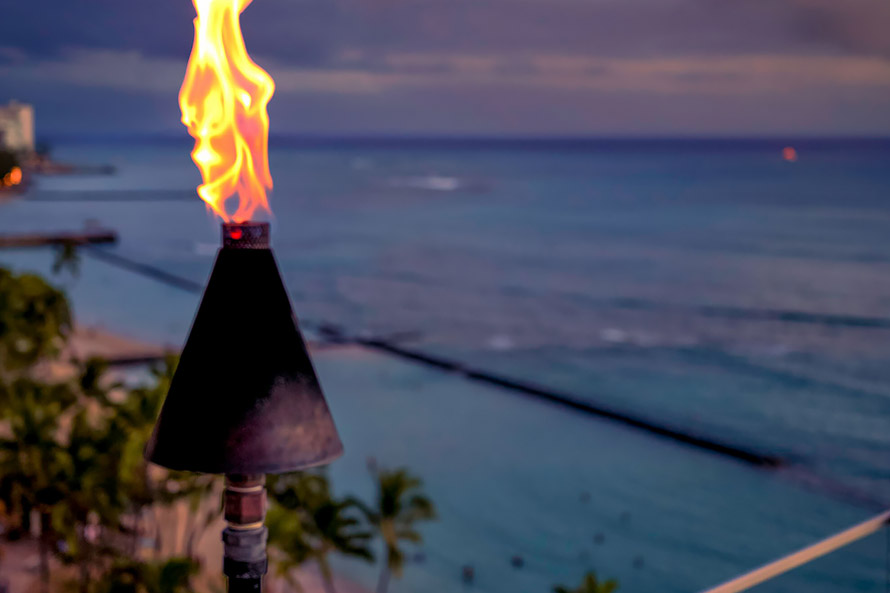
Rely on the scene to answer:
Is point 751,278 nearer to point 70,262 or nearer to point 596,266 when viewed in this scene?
point 596,266

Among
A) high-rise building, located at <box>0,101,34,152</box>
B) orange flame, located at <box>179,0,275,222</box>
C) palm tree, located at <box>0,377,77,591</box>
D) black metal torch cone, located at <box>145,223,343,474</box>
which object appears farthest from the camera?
high-rise building, located at <box>0,101,34,152</box>

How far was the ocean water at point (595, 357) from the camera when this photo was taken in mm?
22094

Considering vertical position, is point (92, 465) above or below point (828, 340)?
above

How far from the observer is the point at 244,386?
179cm

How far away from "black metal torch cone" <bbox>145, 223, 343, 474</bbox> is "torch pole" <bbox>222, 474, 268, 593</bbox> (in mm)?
86

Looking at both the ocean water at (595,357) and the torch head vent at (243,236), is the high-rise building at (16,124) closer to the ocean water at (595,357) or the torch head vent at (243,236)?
the ocean water at (595,357)

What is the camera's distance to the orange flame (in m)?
2.16

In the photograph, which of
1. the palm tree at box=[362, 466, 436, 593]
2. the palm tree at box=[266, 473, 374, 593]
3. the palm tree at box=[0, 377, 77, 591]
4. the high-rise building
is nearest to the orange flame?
the palm tree at box=[266, 473, 374, 593]

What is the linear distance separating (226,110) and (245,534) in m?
1.00

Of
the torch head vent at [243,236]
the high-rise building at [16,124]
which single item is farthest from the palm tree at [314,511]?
the high-rise building at [16,124]

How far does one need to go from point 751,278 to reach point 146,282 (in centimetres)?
3290

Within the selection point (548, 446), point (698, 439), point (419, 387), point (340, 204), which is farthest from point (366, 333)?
point (340, 204)

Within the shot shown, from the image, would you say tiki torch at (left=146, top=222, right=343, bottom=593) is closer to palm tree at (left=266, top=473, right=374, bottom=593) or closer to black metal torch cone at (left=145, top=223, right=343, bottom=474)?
black metal torch cone at (left=145, top=223, right=343, bottom=474)

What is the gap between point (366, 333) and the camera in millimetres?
36344
